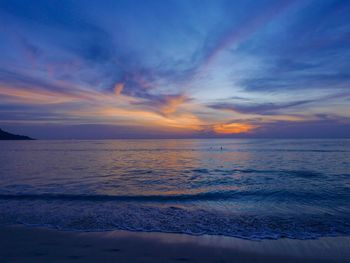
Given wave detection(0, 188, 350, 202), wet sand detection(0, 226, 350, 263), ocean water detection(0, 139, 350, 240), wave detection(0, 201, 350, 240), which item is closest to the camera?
wet sand detection(0, 226, 350, 263)

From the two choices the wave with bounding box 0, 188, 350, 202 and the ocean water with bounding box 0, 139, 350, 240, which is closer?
the ocean water with bounding box 0, 139, 350, 240

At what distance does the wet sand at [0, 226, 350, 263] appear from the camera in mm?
7055

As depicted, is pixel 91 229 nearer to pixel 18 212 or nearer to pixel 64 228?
pixel 64 228

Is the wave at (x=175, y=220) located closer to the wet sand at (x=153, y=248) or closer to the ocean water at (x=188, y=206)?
the ocean water at (x=188, y=206)

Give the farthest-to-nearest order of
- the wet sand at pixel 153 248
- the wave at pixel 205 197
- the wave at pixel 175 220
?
the wave at pixel 205 197 < the wave at pixel 175 220 < the wet sand at pixel 153 248

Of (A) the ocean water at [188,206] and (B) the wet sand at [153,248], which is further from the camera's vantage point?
(A) the ocean water at [188,206]

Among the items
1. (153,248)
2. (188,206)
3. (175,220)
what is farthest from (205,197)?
(153,248)

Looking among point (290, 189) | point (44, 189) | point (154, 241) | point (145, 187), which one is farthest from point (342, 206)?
point (44, 189)

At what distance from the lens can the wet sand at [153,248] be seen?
7.05 m

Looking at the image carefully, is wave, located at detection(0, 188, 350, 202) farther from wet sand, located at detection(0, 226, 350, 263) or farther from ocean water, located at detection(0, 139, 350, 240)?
wet sand, located at detection(0, 226, 350, 263)

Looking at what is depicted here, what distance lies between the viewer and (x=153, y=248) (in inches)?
310

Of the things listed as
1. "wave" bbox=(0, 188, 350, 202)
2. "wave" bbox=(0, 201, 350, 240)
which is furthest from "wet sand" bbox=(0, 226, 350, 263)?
"wave" bbox=(0, 188, 350, 202)

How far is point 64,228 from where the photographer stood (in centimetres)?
981

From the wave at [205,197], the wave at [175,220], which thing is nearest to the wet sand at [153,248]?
the wave at [175,220]
